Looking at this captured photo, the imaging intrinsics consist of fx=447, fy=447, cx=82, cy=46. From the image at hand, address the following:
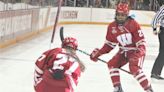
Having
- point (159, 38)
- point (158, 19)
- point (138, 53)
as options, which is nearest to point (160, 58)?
point (159, 38)

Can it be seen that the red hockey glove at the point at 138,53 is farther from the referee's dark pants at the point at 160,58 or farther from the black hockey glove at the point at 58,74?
the black hockey glove at the point at 58,74

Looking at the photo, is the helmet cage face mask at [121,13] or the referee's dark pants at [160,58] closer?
the helmet cage face mask at [121,13]

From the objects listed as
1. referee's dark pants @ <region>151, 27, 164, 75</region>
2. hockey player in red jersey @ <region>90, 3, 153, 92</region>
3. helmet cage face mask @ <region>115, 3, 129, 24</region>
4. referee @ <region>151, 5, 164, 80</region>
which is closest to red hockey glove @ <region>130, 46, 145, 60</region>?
hockey player in red jersey @ <region>90, 3, 153, 92</region>

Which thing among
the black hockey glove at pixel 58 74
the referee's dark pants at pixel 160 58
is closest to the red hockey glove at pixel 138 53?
the referee's dark pants at pixel 160 58


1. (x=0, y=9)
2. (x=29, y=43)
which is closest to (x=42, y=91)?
(x=0, y=9)

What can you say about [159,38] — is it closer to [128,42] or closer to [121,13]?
[128,42]

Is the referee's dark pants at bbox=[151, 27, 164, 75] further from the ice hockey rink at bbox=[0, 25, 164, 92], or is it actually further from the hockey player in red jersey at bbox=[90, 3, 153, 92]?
the hockey player in red jersey at bbox=[90, 3, 153, 92]

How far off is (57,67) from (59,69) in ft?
0.05

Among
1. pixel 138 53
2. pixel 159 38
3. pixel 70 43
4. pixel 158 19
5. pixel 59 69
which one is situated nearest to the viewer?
pixel 59 69

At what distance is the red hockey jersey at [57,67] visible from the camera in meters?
2.27

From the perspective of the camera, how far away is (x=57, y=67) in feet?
7.36

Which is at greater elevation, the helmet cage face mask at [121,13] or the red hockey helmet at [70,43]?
the helmet cage face mask at [121,13]

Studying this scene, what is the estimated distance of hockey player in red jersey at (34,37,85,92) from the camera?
2.26 m

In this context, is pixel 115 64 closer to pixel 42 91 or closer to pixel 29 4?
pixel 42 91
